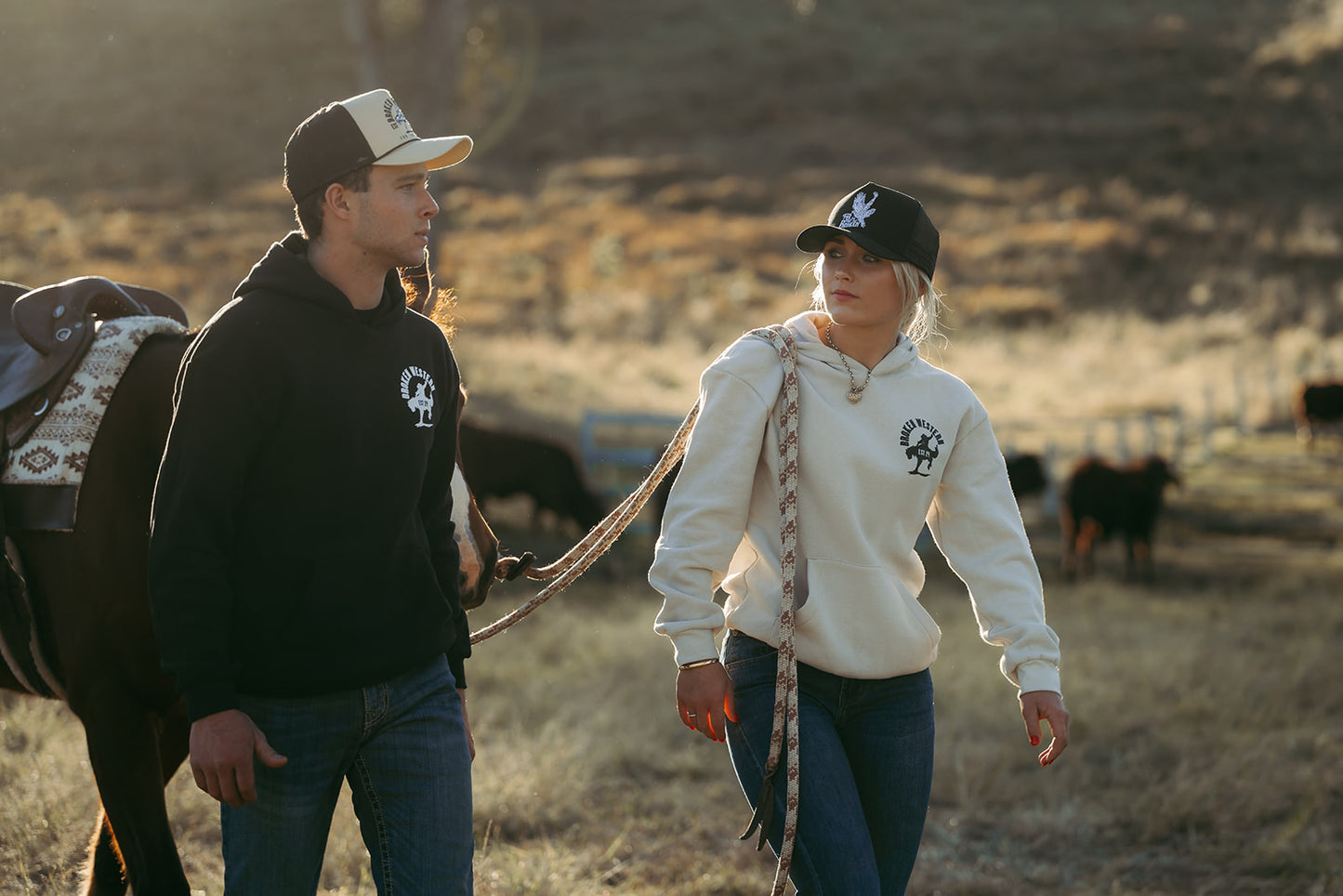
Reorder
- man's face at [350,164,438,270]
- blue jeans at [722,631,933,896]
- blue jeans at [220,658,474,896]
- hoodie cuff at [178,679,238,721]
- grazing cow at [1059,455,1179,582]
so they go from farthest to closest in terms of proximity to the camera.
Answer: grazing cow at [1059,455,1179,582], blue jeans at [722,631,933,896], man's face at [350,164,438,270], blue jeans at [220,658,474,896], hoodie cuff at [178,679,238,721]

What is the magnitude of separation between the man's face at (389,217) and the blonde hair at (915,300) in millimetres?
897

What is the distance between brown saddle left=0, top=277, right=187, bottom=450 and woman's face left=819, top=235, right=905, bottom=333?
1719 mm

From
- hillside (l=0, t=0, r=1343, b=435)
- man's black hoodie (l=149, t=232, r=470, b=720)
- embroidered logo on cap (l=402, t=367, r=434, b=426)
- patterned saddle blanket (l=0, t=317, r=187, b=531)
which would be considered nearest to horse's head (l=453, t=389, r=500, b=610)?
embroidered logo on cap (l=402, t=367, r=434, b=426)

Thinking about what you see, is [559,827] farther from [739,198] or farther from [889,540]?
[739,198]

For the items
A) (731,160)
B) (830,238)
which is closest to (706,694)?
(830,238)

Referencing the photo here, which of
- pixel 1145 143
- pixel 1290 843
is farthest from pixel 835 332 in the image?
pixel 1145 143

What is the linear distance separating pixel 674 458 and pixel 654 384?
45.7ft

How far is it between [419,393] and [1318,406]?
15609 millimetres

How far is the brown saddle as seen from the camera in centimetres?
286

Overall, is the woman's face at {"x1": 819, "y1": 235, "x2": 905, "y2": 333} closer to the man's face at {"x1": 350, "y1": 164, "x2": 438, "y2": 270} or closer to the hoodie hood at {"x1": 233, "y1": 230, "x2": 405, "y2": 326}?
the man's face at {"x1": 350, "y1": 164, "x2": 438, "y2": 270}

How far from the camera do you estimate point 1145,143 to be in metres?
35.4

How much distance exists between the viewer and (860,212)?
266cm

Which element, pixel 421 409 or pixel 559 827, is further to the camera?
pixel 559 827

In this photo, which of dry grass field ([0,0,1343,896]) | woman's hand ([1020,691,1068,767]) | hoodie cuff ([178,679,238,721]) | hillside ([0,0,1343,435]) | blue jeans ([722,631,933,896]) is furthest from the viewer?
hillside ([0,0,1343,435])
